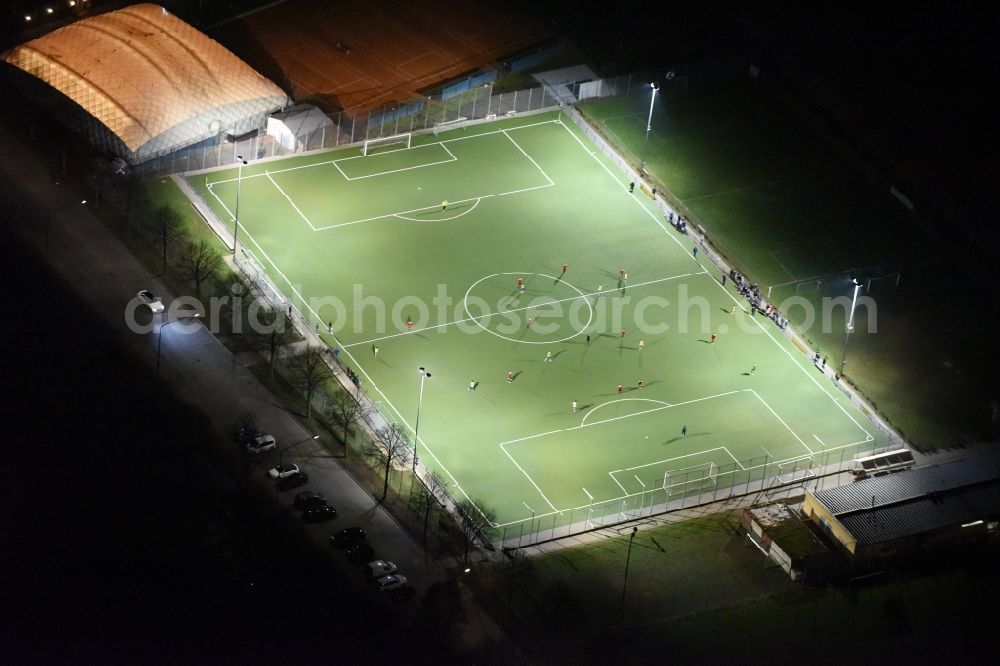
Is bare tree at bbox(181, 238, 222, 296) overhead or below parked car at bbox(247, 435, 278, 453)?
overhead

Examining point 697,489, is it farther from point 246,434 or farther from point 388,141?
point 388,141

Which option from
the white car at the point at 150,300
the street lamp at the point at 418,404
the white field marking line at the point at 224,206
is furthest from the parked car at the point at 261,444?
the white field marking line at the point at 224,206

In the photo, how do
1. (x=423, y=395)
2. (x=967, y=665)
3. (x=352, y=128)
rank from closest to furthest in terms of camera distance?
(x=967, y=665)
(x=423, y=395)
(x=352, y=128)

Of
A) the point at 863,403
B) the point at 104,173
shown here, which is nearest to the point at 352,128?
the point at 104,173

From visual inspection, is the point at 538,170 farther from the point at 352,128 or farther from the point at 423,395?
the point at 423,395

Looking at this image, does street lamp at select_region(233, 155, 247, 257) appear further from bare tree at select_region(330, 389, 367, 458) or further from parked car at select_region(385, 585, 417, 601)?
parked car at select_region(385, 585, 417, 601)

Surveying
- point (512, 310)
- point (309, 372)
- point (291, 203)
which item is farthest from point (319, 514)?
point (291, 203)

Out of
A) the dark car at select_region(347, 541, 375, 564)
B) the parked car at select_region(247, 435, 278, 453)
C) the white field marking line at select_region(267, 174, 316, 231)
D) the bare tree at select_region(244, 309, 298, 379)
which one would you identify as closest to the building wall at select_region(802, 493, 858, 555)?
the dark car at select_region(347, 541, 375, 564)
